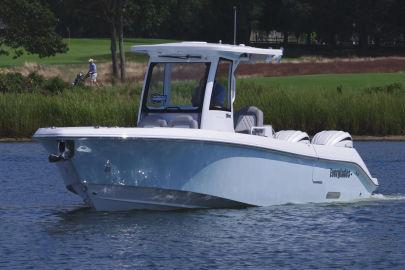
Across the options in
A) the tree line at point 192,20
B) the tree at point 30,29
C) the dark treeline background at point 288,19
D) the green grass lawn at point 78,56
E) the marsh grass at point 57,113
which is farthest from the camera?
the dark treeline background at point 288,19

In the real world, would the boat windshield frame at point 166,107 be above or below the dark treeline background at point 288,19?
above

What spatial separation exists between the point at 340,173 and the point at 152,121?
371cm

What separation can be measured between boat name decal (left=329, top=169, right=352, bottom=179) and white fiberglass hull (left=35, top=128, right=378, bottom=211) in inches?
30.4

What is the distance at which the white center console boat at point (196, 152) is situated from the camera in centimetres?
2142

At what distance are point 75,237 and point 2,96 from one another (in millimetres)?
23091

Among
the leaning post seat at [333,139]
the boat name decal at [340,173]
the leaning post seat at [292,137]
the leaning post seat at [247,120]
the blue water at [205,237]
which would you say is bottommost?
the blue water at [205,237]

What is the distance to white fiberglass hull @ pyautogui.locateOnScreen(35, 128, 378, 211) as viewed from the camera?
70.2 feet

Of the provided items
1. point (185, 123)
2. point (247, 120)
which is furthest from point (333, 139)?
point (185, 123)

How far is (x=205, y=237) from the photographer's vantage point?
20484 mm

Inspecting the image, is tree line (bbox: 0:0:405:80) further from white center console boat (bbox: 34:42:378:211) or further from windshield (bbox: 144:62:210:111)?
white center console boat (bbox: 34:42:378:211)

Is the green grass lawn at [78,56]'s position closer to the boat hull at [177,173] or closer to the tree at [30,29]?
the tree at [30,29]

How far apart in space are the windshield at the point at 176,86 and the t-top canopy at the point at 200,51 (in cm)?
23

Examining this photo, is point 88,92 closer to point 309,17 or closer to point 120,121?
point 120,121

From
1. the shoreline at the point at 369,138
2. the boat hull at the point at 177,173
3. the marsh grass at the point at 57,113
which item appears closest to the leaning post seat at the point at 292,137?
the boat hull at the point at 177,173
